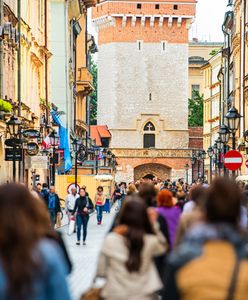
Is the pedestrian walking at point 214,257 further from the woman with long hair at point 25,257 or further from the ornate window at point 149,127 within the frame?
the ornate window at point 149,127

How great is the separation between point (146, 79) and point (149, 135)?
5.35m

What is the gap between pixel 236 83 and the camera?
72750 millimetres

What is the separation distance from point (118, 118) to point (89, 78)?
90.1ft

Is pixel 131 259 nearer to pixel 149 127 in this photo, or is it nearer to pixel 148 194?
pixel 148 194

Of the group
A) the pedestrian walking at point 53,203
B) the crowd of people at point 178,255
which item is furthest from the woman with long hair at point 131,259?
the pedestrian walking at point 53,203

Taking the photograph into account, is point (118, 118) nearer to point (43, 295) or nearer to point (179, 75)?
point (179, 75)

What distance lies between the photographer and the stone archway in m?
114

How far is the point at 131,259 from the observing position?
29.7 ft

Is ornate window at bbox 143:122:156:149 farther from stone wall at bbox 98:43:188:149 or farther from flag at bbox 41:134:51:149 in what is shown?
flag at bbox 41:134:51:149

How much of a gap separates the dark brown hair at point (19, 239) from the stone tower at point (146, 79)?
347 ft

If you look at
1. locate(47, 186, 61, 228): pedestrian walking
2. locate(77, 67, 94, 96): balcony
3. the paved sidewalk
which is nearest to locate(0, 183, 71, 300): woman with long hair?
the paved sidewalk

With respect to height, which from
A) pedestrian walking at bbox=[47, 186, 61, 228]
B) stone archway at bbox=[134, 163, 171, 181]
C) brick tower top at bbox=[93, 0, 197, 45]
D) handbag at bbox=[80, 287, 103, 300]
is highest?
brick tower top at bbox=[93, 0, 197, 45]

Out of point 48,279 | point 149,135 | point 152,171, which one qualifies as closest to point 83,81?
point 149,135

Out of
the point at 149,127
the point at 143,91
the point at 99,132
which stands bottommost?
the point at 99,132
